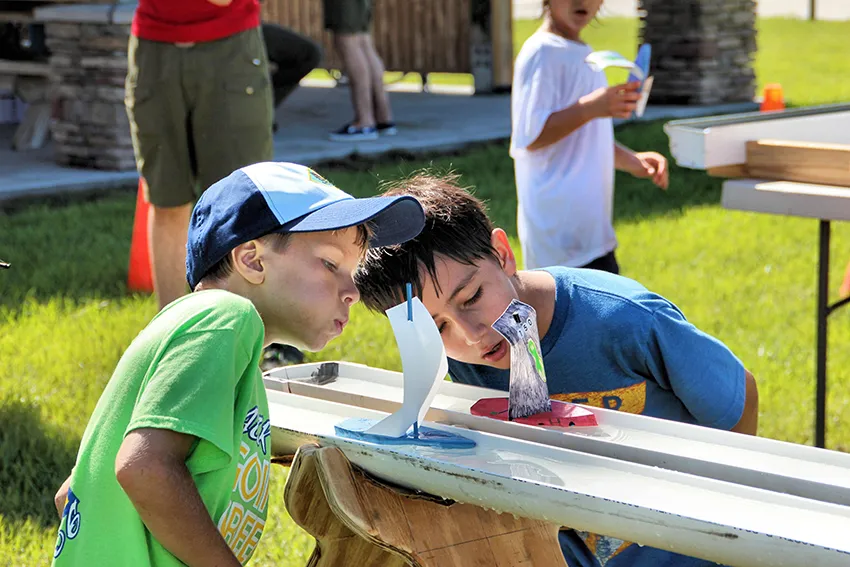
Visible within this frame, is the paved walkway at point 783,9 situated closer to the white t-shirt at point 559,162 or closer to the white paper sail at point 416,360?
the white t-shirt at point 559,162

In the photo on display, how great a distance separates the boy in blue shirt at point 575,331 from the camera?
2260 mm

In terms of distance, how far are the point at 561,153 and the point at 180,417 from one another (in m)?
2.46

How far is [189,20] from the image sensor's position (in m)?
4.43

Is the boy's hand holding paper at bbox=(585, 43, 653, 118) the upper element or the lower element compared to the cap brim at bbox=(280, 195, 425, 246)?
upper

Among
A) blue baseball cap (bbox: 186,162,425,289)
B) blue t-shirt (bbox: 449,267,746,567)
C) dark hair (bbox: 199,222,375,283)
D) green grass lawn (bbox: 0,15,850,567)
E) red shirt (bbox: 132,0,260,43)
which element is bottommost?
green grass lawn (bbox: 0,15,850,567)

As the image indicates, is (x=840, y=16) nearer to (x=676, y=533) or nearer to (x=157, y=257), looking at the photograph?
(x=157, y=257)

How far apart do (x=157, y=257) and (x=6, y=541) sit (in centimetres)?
150

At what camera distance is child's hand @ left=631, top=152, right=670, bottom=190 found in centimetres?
389

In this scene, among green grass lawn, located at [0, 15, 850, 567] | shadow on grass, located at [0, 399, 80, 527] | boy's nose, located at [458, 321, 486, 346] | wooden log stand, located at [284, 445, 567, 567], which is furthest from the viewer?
green grass lawn, located at [0, 15, 850, 567]

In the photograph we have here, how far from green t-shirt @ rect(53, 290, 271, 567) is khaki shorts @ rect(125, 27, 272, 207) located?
261cm

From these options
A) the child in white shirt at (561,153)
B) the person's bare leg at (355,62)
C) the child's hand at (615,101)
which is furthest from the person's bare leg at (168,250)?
the person's bare leg at (355,62)

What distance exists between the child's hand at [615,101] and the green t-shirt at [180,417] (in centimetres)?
209

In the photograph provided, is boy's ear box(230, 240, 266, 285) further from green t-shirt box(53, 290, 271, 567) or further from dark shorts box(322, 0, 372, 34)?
dark shorts box(322, 0, 372, 34)

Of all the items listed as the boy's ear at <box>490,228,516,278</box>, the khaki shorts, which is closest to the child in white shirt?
the khaki shorts
